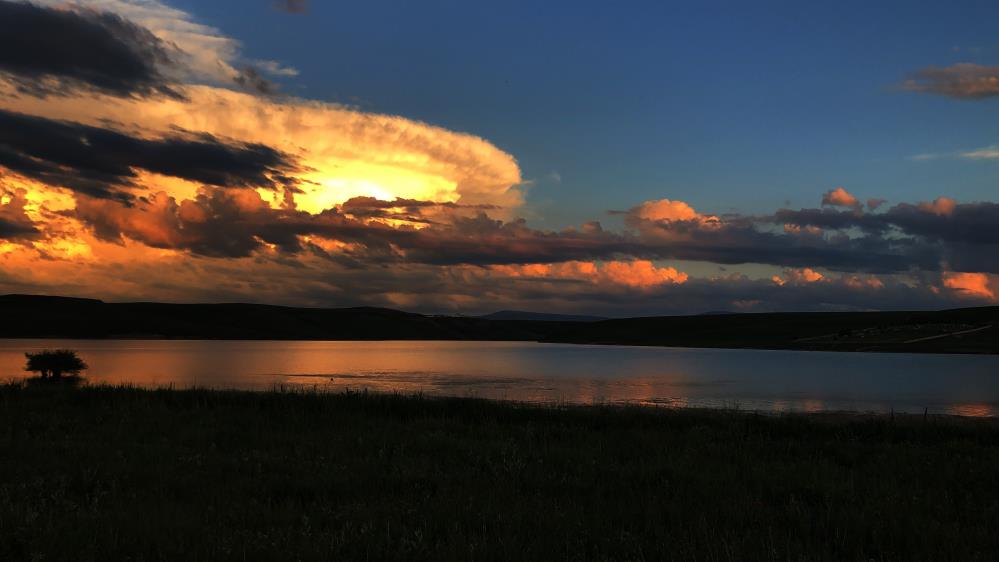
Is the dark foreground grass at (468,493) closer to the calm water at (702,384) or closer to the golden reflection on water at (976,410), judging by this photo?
the golden reflection on water at (976,410)

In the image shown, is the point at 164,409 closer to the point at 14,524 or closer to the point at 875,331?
the point at 14,524

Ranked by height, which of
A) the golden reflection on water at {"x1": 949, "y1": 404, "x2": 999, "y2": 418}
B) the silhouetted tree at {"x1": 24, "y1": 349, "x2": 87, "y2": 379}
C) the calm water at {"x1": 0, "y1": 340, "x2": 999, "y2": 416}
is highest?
the silhouetted tree at {"x1": 24, "y1": 349, "x2": 87, "y2": 379}

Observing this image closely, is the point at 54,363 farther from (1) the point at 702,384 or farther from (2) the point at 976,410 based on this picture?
(2) the point at 976,410

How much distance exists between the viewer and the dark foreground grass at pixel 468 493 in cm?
723

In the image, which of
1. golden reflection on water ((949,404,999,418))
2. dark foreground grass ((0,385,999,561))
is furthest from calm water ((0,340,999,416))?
dark foreground grass ((0,385,999,561))

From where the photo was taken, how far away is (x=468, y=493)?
32.2 ft

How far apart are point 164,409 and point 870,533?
19.8 meters

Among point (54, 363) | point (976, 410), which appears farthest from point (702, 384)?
point (54, 363)

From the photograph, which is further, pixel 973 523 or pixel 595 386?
pixel 595 386

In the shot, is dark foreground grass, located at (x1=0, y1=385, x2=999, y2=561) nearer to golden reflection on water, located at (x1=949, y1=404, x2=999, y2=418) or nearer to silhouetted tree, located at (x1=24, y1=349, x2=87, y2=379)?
golden reflection on water, located at (x1=949, y1=404, x2=999, y2=418)

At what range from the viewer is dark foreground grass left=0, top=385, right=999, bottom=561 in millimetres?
7227

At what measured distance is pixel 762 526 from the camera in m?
8.38

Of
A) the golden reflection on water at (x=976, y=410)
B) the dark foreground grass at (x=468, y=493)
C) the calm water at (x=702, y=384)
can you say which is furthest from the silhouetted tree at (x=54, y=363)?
the golden reflection on water at (x=976, y=410)

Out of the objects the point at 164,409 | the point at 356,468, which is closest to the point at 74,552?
the point at 356,468
